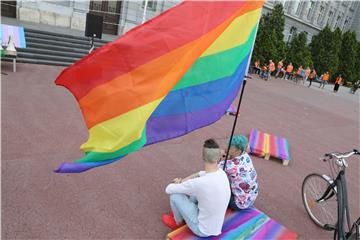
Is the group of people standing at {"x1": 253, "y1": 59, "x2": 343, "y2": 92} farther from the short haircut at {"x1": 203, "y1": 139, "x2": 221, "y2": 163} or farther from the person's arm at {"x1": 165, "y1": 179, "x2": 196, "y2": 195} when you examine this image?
the short haircut at {"x1": 203, "y1": 139, "x2": 221, "y2": 163}

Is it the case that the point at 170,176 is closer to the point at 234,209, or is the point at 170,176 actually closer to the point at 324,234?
the point at 234,209

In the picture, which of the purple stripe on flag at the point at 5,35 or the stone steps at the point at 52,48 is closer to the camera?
the purple stripe on flag at the point at 5,35

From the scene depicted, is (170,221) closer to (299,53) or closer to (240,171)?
(240,171)

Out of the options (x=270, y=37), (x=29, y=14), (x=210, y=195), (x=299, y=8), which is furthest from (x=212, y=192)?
(x=299, y=8)

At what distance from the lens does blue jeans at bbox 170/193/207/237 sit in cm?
→ 359

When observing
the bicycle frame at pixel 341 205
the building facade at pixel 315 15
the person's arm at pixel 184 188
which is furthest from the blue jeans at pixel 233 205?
the building facade at pixel 315 15

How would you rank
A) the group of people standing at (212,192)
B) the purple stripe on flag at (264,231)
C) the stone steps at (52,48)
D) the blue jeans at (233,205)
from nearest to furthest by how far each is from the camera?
the group of people standing at (212,192), the purple stripe on flag at (264,231), the blue jeans at (233,205), the stone steps at (52,48)

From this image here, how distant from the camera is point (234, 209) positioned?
421cm

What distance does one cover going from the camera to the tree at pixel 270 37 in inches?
1005

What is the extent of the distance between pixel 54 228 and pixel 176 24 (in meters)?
2.69

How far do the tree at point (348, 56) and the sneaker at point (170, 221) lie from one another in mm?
37819

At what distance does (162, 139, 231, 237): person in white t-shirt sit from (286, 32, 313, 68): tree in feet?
92.7

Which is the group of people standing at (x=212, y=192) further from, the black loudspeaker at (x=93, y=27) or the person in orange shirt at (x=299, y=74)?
the person in orange shirt at (x=299, y=74)

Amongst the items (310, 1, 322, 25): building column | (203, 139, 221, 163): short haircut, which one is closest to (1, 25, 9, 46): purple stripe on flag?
(203, 139, 221, 163): short haircut
